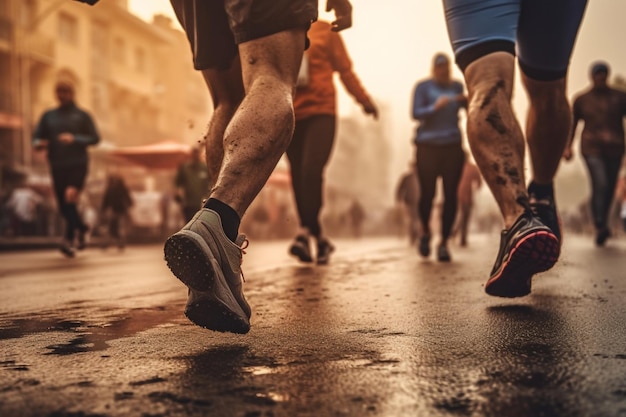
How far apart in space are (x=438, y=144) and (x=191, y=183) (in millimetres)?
4529

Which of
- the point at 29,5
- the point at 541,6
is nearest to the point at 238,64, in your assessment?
the point at 541,6

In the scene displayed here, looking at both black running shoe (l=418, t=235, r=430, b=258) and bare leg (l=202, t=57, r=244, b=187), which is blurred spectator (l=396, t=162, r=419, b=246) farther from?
bare leg (l=202, t=57, r=244, b=187)

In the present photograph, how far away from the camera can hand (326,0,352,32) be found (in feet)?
9.22

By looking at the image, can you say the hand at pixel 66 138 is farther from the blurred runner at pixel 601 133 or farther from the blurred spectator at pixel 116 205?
the blurred spectator at pixel 116 205

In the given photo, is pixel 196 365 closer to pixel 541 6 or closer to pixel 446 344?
pixel 446 344

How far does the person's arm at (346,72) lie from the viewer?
5.83 m

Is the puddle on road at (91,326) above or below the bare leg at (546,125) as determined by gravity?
below

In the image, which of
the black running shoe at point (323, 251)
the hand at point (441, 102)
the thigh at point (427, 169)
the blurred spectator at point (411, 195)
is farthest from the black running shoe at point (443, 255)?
the blurred spectator at point (411, 195)

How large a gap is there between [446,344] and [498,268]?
0.75m

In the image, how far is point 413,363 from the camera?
1489 millimetres

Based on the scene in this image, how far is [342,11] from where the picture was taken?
2.82 m

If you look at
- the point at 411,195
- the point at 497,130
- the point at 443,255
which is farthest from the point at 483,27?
the point at 411,195

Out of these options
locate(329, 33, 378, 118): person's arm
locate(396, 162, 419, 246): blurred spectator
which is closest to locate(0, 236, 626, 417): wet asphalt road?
locate(329, 33, 378, 118): person's arm

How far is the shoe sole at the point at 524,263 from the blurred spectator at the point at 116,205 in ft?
38.3
